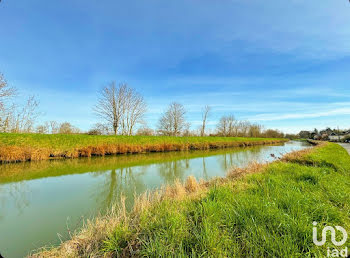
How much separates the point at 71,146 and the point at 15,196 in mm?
7635

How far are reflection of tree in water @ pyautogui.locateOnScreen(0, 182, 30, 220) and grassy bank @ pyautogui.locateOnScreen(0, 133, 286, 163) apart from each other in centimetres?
505

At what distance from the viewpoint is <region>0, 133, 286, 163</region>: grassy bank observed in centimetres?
895

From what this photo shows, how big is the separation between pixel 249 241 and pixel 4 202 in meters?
5.73

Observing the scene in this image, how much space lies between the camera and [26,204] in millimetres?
3932

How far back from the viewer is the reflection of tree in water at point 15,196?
376 cm

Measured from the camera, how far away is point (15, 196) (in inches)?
173

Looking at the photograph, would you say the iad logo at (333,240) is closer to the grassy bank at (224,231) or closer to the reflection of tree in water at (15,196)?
the grassy bank at (224,231)

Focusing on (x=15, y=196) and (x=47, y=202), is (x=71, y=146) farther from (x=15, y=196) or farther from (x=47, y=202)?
(x=47, y=202)

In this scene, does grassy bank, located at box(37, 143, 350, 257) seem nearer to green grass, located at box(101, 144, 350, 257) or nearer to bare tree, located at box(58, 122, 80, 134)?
green grass, located at box(101, 144, 350, 257)

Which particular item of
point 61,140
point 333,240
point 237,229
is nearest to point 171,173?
point 237,229

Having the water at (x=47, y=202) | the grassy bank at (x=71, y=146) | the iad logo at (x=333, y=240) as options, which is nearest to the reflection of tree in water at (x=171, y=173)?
the water at (x=47, y=202)

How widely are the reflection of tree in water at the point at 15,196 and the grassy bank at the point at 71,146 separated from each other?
505cm

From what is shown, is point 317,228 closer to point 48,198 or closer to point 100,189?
point 100,189

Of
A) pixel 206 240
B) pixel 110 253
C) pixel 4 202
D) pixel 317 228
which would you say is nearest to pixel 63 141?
pixel 4 202
